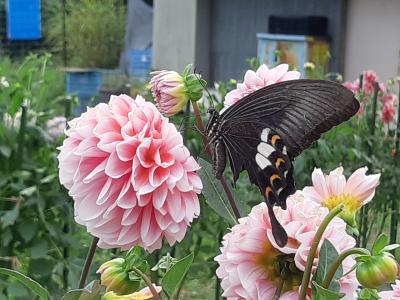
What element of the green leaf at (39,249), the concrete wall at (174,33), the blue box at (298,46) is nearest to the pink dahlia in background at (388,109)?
the green leaf at (39,249)

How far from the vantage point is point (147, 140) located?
0.63 meters

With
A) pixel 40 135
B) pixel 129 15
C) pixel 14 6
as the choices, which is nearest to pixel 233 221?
pixel 40 135

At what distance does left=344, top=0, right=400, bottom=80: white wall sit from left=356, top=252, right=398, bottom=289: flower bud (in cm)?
509

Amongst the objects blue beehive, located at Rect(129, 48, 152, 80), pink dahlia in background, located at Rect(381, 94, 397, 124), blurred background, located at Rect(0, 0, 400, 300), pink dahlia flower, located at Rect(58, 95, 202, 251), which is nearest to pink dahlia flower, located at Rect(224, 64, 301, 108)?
blurred background, located at Rect(0, 0, 400, 300)

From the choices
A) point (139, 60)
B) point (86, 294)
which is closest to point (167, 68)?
point (139, 60)

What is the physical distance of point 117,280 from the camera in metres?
0.63

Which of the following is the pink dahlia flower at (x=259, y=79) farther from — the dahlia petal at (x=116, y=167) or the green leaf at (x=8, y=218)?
the green leaf at (x=8, y=218)

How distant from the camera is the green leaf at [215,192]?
0.73 metres

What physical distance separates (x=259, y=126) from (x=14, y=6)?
7.51 m

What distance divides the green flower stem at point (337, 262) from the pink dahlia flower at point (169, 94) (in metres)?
0.19

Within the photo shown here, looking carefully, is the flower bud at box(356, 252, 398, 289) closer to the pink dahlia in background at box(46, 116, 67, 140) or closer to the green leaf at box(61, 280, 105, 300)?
the green leaf at box(61, 280, 105, 300)

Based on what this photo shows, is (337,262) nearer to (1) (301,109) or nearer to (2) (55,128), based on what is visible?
(1) (301,109)

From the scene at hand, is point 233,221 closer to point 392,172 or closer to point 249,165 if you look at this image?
point 249,165

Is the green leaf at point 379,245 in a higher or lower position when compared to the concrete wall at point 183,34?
higher
